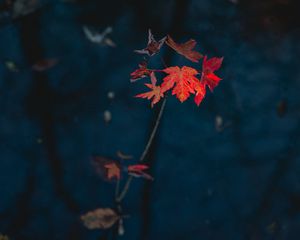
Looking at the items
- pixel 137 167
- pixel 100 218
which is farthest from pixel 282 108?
pixel 100 218

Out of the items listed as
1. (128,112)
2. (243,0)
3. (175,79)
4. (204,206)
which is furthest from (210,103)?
(243,0)

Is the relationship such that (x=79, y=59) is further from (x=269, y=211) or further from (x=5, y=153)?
(x=269, y=211)

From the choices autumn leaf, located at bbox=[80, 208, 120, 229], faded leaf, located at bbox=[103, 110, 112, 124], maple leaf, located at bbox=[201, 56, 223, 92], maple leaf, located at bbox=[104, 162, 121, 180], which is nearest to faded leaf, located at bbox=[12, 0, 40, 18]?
faded leaf, located at bbox=[103, 110, 112, 124]

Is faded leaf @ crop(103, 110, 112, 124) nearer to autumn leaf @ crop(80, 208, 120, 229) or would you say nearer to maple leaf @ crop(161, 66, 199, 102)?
autumn leaf @ crop(80, 208, 120, 229)

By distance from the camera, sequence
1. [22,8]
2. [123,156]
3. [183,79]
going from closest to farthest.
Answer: [183,79], [123,156], [22,8]

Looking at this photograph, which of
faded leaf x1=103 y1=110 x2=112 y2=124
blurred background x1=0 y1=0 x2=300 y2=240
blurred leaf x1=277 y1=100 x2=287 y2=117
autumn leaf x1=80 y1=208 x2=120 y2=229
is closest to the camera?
autumn leaf x1=80 y1=208 x2=120 y2=229

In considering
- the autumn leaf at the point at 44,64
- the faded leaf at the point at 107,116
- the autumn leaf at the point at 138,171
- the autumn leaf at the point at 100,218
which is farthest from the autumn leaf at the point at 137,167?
the autumn leaf at the point at 44,64

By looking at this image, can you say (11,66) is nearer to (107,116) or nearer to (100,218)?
(107,116)
